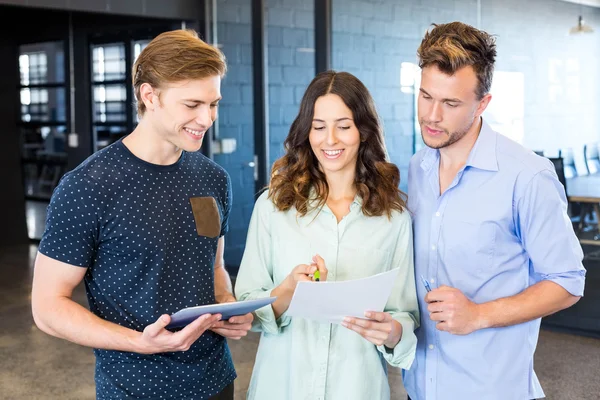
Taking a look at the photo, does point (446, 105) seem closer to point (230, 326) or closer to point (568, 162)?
point (230, 326)

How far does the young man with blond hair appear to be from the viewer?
1.64 m

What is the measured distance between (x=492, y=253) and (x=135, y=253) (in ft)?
2.89

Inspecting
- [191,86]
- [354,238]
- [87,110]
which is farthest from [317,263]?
[87,110]

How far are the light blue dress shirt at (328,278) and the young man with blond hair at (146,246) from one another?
124 millimetres

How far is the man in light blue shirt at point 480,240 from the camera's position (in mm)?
1806

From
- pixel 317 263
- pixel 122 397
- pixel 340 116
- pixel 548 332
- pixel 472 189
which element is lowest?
pixel 548 332

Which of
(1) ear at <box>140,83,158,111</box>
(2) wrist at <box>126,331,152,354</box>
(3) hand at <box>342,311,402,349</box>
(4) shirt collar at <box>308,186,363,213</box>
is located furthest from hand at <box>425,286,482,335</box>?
(1) ear at <box>140,83,158,111</box>

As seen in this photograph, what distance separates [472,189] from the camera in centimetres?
189

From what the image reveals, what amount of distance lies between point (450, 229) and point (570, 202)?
131 inches

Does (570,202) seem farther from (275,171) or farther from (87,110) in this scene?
(87,110)

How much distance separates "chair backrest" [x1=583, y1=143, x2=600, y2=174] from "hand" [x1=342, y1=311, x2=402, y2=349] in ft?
11.1

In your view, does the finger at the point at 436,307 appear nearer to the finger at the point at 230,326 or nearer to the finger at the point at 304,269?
the finger at the point at 304,269

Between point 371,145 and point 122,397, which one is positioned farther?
point 371,145

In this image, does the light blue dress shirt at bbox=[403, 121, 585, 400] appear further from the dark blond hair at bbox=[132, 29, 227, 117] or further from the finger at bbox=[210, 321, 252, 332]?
the dark blond hair at bbox=[132, 29, 227, 117]
